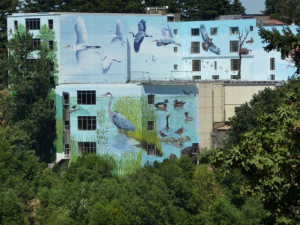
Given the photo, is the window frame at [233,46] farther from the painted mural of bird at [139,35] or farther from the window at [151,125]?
the window at [151,125]

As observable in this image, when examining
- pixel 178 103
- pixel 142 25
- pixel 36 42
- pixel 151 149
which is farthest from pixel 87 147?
pixel 142 25

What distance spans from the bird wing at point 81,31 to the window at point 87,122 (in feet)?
21.3

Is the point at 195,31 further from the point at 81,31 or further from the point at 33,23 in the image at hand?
the point at 33,23

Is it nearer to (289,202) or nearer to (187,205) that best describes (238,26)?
(187,205)

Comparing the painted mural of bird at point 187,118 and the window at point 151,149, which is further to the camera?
the painted mural of bird at point 187,118

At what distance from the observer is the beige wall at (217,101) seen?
61031mm

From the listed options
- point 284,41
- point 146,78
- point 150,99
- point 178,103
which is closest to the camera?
point 284,41

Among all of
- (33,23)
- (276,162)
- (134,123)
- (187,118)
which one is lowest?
(134,123)

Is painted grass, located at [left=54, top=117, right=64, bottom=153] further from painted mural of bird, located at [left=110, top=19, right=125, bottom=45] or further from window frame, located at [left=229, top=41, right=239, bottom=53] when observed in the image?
window frame, located at [left=229, top=41, right=239, bottom=53]

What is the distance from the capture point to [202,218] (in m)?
52.2

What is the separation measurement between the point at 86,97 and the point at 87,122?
5.21 feet

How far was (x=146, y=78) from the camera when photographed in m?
65.9

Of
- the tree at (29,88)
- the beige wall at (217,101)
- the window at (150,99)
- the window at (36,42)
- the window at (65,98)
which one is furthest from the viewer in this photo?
the window at (36,42)

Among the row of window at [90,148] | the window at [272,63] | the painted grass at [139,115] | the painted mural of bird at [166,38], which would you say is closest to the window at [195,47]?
the painted mural of bird at [166,38]
